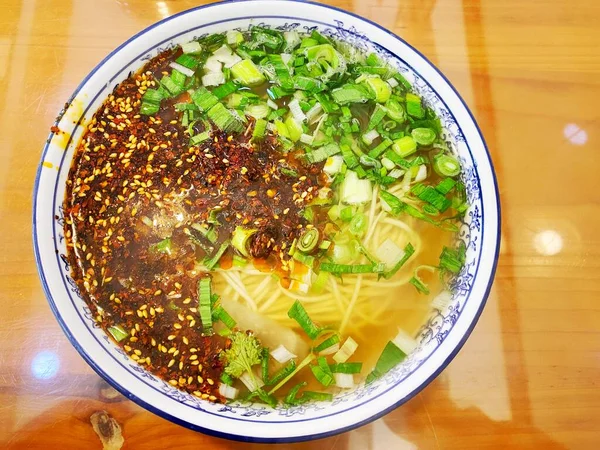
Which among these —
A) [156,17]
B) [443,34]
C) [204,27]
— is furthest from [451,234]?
[156,17]

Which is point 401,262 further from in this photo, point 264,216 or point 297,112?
point 297,112

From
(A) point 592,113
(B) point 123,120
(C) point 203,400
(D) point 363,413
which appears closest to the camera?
(D) point 363,413

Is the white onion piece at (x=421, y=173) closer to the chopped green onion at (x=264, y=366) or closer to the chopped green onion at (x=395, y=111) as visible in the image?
the chopped green onion at (x=395, y=111)

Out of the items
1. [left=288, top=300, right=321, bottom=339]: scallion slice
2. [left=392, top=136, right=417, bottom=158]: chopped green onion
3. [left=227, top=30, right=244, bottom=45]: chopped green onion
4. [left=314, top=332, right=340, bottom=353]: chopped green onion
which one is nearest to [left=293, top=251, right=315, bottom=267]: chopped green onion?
[left=288, top=300, right=321, bottom=339]: scallion slice

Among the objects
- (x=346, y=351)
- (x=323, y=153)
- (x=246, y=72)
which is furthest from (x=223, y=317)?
(x=246, y=72)

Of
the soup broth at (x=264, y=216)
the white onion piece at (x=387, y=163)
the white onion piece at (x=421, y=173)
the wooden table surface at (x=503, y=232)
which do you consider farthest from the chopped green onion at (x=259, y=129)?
the wooden table surface at (x=503, y=232)

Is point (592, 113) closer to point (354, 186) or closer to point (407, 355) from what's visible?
point (354, 186)

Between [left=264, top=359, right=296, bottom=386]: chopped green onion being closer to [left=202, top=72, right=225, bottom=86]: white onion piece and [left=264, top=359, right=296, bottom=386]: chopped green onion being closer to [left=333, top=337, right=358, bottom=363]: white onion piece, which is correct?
[left=333, top=337, right=358, bottom=363]: white onion piece

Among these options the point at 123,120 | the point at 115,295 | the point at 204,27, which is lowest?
the point at 115,295
